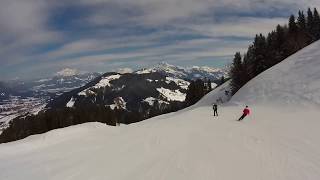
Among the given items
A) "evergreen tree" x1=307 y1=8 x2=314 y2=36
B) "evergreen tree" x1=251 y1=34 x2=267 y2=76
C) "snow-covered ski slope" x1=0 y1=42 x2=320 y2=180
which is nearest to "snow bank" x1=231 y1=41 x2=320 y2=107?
"snow-covered ski slope" x1=0 y1=42 x2=320 y2=180

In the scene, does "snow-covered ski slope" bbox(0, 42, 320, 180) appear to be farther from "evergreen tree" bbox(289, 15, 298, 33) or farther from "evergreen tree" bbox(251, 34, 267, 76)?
"evergreen tree" bbox(289, 15, 298, 33)

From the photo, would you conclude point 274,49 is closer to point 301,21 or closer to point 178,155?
point 301,21

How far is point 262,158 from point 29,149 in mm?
14633

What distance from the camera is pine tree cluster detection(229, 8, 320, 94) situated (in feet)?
271

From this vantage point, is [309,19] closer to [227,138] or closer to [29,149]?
[227,138]

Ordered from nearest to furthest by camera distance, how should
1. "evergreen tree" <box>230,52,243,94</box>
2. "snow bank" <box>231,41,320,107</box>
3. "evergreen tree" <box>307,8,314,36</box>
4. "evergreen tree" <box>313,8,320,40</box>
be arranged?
"snow bank" <box>231,41,320,107</box>, "evergreen tree" <box>230,52,243,94</box>, "evergreen tree" <box>313,8,320,40</box>, "evergreen tree" <box>307,8,314,36</box>

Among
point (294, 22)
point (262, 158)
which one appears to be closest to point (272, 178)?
point (262, 158)

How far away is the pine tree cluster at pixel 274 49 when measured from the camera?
271ft

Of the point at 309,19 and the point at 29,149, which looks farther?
the point at 309,19

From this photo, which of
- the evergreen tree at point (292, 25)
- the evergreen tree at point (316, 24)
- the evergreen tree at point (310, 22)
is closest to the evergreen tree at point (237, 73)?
the evergreen tree at point (292, 25)

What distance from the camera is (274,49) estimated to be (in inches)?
3317

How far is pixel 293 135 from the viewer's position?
2309cm

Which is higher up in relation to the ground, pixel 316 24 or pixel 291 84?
pixel 316 24

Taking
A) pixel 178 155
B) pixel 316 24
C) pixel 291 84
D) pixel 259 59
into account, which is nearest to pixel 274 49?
pixel 259 59
